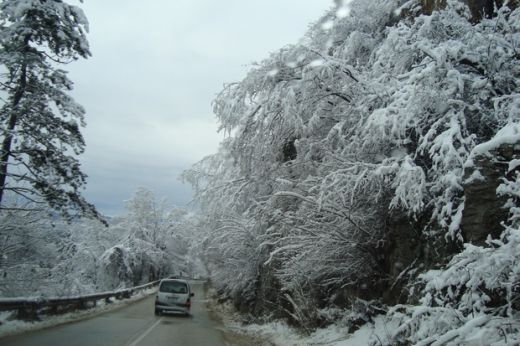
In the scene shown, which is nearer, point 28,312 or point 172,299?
point 28,312

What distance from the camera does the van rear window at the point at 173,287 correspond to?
850 inches

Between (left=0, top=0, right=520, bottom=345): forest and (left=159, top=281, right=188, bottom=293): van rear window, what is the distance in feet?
18.7

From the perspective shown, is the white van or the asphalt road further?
the white van

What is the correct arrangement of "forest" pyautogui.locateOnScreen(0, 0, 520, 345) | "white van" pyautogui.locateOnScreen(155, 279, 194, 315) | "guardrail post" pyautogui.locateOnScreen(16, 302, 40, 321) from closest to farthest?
"forest" pyautogui.locateOnScreen(0, 0, 520, 345), "guardrail post" pyautogui.locateOnScreen(16, 302, 40, 321), "white van" pyautogui.locateOnScreen(155, 279, 194, 315)

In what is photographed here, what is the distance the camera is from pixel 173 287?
71.6ft

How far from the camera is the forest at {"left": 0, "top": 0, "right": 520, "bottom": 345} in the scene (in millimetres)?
5281

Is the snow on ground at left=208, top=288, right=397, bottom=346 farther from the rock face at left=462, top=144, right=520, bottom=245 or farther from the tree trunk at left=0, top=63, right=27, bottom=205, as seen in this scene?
the tree trunk at left=0, top=63, right=27, bottom=205

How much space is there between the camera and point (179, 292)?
21.6m

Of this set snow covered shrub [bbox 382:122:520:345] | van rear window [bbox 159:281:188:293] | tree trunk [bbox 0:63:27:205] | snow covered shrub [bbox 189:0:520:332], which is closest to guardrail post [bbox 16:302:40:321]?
tree trunk [bbox 0:63:27:205]

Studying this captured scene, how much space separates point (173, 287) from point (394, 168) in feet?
55.1

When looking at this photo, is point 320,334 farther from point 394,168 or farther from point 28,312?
point 28,312

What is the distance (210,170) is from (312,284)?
1093 cm

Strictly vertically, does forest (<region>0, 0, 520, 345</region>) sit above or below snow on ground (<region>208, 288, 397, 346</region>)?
above

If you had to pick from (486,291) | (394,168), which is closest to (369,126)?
(394,168)
